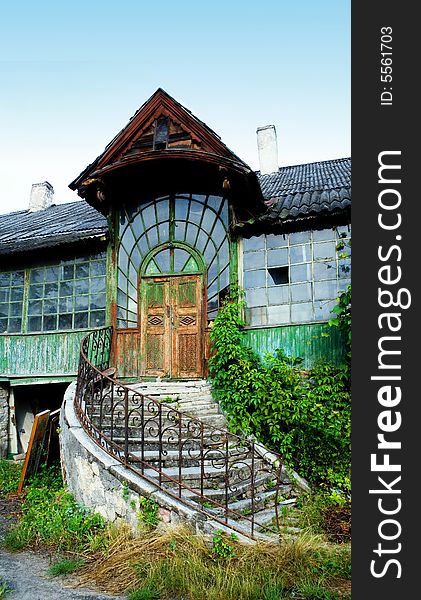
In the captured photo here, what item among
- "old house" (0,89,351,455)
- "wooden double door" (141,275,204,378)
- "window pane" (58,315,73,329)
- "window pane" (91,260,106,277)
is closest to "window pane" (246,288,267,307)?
"old house" (0,89,351,455)

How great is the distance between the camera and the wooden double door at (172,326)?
924 centimetres

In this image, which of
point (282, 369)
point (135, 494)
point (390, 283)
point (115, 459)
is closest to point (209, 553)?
point (135, 494)

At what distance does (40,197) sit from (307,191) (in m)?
10.4

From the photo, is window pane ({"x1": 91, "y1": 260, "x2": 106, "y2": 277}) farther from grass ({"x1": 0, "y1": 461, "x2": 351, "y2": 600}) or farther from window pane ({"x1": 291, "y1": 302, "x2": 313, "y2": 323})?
grass ({"x1": 0, "y1": 461, "x2": 351, "y2": 600})

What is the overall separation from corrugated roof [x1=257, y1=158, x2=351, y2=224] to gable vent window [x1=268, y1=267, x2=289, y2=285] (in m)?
0.89

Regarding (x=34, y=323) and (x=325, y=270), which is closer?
(x=325, y=270)

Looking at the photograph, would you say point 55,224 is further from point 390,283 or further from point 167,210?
point 390,283

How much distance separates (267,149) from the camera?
49.3ft

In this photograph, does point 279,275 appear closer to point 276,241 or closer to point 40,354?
point 276,241

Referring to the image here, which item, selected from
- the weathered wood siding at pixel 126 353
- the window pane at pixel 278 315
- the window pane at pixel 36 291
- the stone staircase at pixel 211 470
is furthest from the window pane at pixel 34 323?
the window pane at pixel 278 315

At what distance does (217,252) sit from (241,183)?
1366 millimetres

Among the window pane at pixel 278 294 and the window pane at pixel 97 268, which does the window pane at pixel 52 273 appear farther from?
the window pane at pixel 278 294

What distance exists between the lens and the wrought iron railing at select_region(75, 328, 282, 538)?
5152 millimetres

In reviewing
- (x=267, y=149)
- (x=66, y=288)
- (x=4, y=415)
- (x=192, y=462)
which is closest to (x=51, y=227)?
(x=66, y=288)
